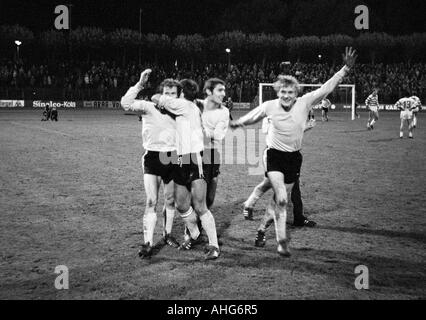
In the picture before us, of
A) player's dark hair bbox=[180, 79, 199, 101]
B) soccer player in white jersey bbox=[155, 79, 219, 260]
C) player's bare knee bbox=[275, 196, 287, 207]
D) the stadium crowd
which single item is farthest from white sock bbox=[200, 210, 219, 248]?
the stadium crowd

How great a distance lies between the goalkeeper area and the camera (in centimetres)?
506

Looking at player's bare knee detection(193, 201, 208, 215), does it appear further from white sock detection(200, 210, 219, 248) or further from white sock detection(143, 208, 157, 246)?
white sock detection(143, 208, 157, 246)

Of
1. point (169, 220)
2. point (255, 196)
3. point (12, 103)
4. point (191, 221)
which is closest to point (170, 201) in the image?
point (169, 220)

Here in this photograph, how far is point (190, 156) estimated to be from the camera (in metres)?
6.03

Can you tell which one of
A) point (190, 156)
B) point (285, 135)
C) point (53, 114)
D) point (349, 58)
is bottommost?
point (190, 156)

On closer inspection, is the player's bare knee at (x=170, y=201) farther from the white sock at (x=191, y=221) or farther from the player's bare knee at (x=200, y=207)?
the player's bare knee at (x=200, y=207)

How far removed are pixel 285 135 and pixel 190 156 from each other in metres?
1.28

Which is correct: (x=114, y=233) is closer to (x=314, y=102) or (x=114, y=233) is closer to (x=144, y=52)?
(x=314, y=102)

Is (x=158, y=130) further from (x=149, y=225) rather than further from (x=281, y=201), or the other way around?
(x=281, y=201)

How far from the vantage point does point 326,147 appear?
18.4 metres

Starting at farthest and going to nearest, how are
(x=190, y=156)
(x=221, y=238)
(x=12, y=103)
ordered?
(x=12, y=103) → (x=221, y=238) → (x=190, y=156)

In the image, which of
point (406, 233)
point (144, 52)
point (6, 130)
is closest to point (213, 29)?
point (144, 52)

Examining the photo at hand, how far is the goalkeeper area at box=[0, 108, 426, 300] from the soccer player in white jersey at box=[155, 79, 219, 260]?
53cm

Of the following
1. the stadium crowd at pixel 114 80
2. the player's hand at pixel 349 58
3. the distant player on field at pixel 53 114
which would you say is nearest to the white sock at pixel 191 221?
the player's hand at pixel 349 58
